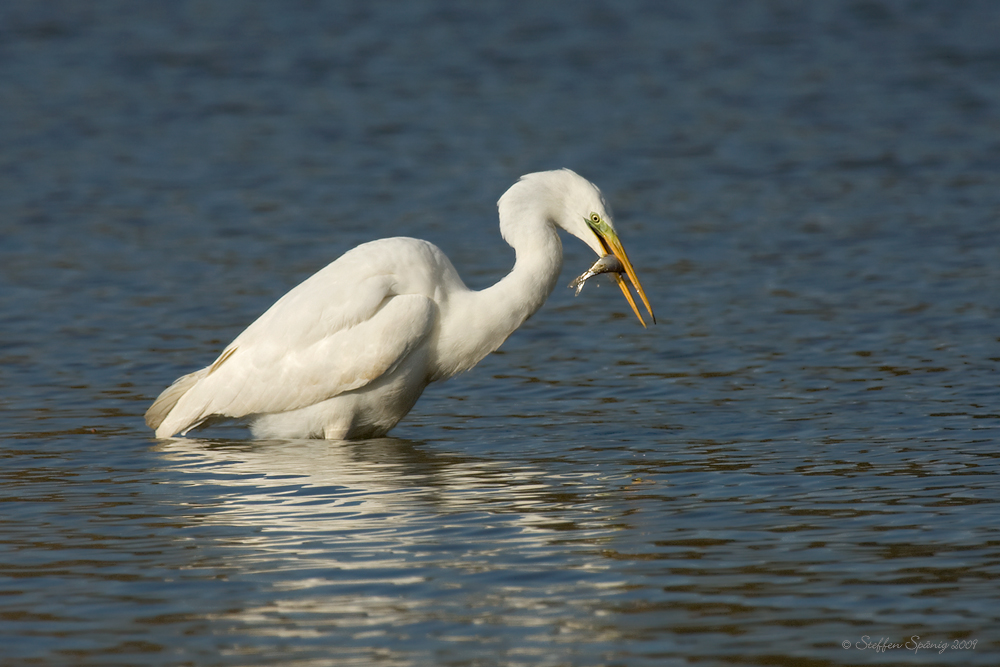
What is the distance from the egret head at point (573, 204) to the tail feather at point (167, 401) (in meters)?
2.20

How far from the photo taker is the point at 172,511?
7.06 metres

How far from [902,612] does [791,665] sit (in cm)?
69

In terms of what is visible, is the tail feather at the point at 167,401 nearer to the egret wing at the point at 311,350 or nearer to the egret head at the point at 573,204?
the egret wing at the point at 311,350

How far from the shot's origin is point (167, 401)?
8836 millimetres

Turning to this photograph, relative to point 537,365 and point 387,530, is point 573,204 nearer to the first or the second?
point 537,365

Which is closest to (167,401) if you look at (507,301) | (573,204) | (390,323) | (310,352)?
(310,352)

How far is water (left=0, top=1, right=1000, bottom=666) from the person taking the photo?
552 centimetres

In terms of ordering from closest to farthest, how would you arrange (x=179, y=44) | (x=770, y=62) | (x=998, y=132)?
(x=998, y=132) → (x=770, y=62) → (x=179, y=44)

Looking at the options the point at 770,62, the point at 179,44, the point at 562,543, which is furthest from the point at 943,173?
the point at 179,44

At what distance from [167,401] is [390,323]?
5.33 feet

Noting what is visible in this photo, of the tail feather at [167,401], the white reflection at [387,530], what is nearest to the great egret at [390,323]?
the tail feather at [167,401]

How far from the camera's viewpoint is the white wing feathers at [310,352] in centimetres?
820

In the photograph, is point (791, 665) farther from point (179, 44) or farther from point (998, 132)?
point (179, 44)

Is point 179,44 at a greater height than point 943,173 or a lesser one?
greater
